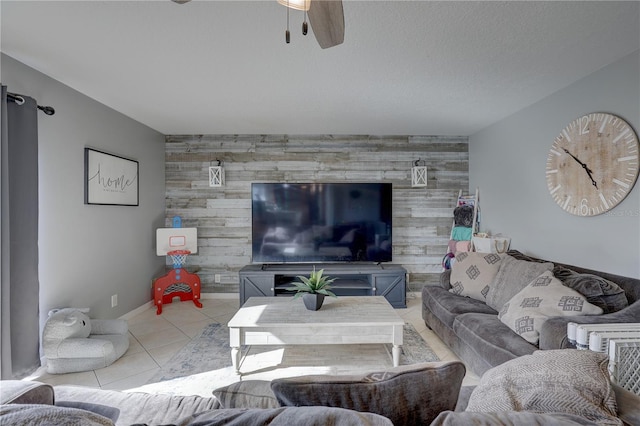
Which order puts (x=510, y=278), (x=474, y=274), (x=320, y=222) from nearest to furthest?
1. (x=510, y=278)
2. (x=474, y=274)
3. (x=320, y=222)

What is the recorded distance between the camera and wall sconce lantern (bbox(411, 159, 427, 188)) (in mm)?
4043

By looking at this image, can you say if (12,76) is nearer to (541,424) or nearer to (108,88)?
(108,88)

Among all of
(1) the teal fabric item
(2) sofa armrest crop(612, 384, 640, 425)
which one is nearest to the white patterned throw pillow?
(2) sofa armrest crop(612, 384, 640, 425)

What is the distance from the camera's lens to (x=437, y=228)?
167 inches

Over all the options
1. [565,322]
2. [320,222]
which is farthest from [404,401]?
[320,222]

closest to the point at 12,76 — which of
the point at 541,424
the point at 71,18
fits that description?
the point at 71,18

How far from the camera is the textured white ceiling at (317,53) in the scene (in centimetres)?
166

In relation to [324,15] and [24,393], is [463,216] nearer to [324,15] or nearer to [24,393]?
[324,15]

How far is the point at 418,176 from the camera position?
4.07m

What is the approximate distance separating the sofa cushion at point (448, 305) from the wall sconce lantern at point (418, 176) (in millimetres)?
1604

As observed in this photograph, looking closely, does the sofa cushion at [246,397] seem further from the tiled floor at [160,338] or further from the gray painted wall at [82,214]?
the gray painted wall at [82,214]

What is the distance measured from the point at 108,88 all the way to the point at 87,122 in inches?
17.9

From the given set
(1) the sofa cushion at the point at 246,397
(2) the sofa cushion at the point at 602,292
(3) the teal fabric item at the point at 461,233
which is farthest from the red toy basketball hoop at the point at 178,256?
(2) the sofa cushion at the point at 602,292

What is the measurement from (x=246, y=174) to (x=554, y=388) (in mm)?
3919
